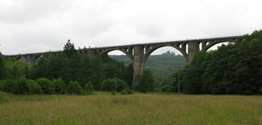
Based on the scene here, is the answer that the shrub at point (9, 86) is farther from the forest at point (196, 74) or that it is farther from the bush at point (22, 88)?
the bush at point (22, 88)

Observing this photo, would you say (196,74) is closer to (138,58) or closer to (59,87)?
(138,58)

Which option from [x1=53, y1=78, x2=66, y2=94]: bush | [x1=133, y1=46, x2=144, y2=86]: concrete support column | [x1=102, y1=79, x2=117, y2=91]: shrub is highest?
[x1=133, y1=46, x2=144, y2=86]: concrete support column

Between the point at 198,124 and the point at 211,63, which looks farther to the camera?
the point at 211,63

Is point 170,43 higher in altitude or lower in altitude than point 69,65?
higher

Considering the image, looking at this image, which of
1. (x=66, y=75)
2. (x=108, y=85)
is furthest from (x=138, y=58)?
(x=66, y=75)

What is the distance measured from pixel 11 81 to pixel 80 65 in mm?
21165

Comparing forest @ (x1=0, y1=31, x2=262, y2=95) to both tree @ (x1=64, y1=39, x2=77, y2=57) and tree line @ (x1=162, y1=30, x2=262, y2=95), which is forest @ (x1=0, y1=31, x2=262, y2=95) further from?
tree @ (x1=64, y1=39, x2=77, y2=57)

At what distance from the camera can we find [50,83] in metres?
30.5

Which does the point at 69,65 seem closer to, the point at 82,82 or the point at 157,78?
the point at 82,82

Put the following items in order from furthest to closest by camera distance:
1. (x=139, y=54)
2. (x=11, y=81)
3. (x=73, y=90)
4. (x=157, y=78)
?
1. (x=157, y=78)
2. (x=139, y=54)
3. (x=73, y=90)
4. (x=11, y=81)

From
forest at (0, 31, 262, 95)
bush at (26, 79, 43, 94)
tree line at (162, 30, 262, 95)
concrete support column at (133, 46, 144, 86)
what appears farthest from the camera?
concrete support column at (133, 46, 144, 86)

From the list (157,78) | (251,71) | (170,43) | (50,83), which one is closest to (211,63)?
(251,71)

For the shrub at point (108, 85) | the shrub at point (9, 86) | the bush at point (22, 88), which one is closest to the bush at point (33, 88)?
the bush at point (22, 88)

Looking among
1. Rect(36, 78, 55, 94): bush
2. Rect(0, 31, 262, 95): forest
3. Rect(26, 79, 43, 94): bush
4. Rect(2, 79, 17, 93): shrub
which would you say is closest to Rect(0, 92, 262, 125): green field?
Rect(2, 79, 17, 93): shrub
